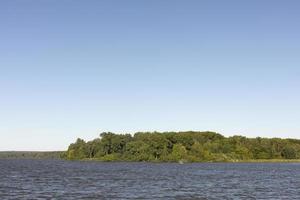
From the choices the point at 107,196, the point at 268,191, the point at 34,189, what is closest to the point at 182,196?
the point at 107,196

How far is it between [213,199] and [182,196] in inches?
183

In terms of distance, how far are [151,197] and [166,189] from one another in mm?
12649

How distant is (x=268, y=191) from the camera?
7688cm

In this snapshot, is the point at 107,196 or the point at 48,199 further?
the point at 107,196

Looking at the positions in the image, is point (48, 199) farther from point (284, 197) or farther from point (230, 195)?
point (284, 197)

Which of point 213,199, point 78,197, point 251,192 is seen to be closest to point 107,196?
point 78,197

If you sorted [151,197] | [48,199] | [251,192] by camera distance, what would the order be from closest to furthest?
[48,199] < [151,197] < [251,192]

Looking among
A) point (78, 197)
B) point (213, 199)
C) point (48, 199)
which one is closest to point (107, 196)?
point (78, 197)

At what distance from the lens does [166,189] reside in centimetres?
7725

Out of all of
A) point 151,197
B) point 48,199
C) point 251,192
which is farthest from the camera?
point 251,192

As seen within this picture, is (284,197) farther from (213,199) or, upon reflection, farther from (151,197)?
(151,197)

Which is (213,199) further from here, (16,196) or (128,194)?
(16,196)

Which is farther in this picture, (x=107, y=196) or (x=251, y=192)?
(x=251, y=192)

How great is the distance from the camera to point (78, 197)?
207 feet
